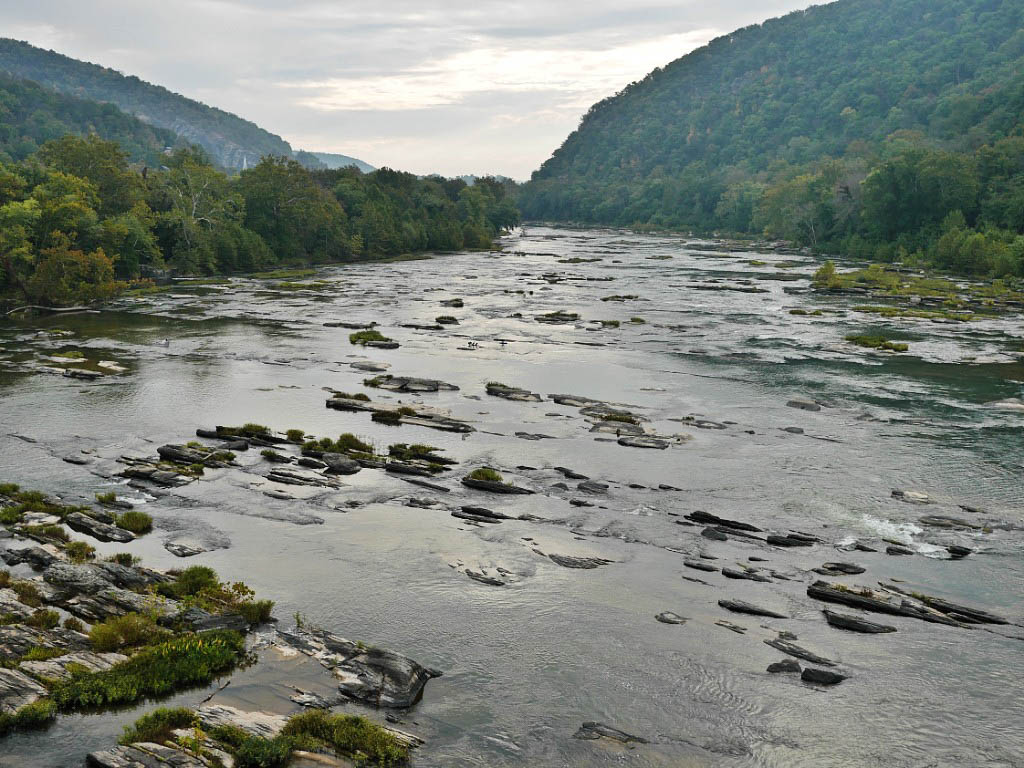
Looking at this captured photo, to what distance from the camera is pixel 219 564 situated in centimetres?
2836

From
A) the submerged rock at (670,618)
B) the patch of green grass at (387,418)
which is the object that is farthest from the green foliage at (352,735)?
the patch of green grass at (387,418)

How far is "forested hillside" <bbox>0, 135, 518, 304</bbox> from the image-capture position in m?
84.4

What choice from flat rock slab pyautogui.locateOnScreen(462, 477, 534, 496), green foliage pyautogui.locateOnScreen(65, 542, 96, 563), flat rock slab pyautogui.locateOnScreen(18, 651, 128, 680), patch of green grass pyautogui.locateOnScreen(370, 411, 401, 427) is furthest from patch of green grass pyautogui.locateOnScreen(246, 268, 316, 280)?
flat rock slab pyautogui.locateOnScreen(18, 651, 128, 680)

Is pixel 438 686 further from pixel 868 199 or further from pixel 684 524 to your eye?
pixel 868 199

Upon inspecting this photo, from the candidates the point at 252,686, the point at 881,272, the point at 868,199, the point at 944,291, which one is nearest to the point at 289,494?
the point at 252,686

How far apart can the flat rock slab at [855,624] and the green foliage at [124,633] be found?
19172mm

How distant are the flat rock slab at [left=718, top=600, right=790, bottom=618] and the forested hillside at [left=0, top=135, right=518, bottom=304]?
78.5 metres

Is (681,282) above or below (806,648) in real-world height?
above

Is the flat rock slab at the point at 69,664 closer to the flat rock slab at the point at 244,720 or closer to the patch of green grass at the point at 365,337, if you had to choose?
the flat rock slab at the point at 244,720

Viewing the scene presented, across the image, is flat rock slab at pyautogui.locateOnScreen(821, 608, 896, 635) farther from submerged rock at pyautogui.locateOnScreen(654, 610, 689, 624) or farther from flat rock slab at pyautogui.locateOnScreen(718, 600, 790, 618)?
submerged rock at pyautogui.locateOnScreen(654, 610, 689, 624)

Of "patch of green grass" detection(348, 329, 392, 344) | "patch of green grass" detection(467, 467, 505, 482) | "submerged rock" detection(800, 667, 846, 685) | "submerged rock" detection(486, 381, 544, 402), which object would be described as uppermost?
"patch of green grass" detection(348, 329, 392, 344)

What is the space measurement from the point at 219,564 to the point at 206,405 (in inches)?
950

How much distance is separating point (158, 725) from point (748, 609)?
1679 centimetres

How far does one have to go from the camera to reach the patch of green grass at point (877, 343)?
67438mm
